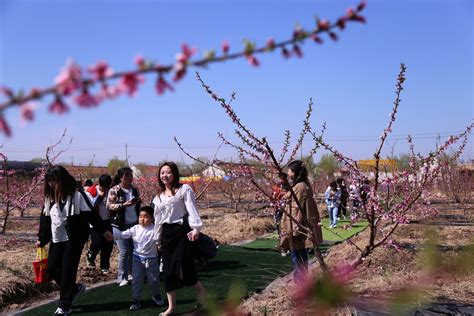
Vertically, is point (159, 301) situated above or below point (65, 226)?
below

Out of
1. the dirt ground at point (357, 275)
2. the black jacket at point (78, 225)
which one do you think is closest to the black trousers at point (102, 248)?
the dirt ground at point (357, 275)

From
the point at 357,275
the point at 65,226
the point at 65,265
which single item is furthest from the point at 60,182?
the point at 357,275

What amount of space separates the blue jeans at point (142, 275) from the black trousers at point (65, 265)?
653 millimetres

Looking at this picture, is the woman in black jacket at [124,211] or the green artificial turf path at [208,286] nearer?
the green artificial turf path at [208,286]

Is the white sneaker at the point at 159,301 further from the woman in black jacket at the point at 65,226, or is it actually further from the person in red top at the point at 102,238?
the person in red top at the point at 102,238

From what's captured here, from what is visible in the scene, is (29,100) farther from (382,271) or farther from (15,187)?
(15,187)

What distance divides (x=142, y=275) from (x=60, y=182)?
140 centimetres

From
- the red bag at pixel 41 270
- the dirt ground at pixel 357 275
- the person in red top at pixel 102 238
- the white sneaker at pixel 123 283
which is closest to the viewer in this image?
the dirt ground at pixel 357 275

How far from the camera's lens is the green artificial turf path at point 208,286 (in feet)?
17.1

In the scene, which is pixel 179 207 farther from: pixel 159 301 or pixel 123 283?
pixel 123 283

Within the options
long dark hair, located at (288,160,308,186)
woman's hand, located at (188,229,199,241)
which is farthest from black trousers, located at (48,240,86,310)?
long dark hair, located at (288,160,308,186)

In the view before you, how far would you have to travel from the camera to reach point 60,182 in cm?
488

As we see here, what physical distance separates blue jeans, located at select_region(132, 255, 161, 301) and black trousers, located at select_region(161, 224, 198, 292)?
29.6 inches

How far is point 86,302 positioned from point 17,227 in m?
9.01
